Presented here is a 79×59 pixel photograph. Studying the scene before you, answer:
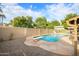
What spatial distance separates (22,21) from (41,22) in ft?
0.75

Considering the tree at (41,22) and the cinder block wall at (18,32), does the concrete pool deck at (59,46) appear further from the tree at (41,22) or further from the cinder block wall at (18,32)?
the tree at (41,22)

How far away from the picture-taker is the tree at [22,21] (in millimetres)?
4164

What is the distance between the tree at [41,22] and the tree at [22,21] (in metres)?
0.07

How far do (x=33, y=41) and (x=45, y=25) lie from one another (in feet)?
0.79

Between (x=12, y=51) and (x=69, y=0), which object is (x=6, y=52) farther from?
(x=69, y=0)

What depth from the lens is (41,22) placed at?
420 cm

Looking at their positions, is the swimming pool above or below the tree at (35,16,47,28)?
below

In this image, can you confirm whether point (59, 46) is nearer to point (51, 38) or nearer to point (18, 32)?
point (51, 38)

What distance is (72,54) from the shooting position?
13.6ft

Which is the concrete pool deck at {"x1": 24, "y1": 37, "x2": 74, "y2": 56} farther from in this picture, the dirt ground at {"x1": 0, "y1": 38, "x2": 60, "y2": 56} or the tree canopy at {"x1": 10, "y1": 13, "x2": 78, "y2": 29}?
the tree canopy at {"x1": 10, "y1": 13, "x2": 78, "y2": 29}

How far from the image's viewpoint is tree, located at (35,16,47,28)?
4152 mm

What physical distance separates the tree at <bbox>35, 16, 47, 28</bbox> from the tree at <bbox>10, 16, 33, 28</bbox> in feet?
0.24

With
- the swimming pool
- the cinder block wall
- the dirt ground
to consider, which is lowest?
the dirt ground

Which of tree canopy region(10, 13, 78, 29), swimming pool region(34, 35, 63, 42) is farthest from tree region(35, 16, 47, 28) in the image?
swimming pool region(34, 35, 63, 42)
